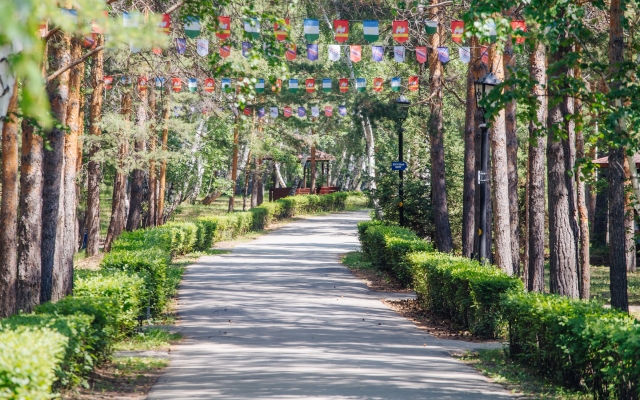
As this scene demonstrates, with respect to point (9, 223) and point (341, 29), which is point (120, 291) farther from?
point (341, 29)

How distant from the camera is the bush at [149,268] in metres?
12.8

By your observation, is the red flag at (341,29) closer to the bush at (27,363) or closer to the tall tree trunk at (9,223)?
the tall tree trunk at (9,223)

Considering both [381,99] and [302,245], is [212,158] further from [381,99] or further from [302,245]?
[381,99]

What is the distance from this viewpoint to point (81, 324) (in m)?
7.31

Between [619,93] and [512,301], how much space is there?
106 inches

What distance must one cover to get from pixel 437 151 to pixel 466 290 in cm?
1037

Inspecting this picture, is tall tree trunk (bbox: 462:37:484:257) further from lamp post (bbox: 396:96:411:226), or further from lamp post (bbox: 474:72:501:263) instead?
lamp post (bbox: 474:72:501:263)

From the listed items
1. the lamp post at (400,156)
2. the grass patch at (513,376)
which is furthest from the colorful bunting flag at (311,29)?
the grass patch at (513,376)

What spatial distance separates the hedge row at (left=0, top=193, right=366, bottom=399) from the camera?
540cm

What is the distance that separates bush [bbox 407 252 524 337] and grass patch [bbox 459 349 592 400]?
30.5 inches

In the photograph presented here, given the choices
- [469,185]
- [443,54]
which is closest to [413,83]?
[443,54]

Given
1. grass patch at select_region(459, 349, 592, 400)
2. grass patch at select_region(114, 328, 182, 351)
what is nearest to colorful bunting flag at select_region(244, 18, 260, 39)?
grass patch at select_region(114, 328, 182, 351)

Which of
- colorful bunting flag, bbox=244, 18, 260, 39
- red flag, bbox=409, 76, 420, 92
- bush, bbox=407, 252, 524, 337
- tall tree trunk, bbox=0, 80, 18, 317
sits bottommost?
bush, bbox=407, 252, 524, 337

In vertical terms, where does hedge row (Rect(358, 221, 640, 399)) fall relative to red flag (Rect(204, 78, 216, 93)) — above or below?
below
